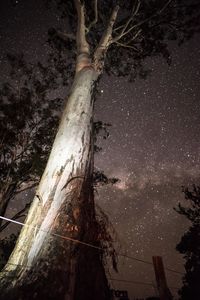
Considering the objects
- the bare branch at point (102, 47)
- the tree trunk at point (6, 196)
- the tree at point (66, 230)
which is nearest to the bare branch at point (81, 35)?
the bare branch at point (102, 47)

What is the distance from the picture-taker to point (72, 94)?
5.14 meters

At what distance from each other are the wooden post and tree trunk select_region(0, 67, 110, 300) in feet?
6.16

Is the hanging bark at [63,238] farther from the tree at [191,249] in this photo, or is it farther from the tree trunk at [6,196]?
the tree at [191,249]

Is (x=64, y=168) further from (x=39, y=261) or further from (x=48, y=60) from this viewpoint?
(x=48, y=60)

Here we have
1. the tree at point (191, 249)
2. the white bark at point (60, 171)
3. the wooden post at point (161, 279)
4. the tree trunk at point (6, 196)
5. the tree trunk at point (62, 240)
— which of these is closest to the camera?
the tree trunk at point (62, 240)

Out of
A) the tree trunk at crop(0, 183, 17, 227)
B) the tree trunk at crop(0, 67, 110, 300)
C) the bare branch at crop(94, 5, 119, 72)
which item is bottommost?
the tree trunk at crop(0, 67, 110, 300)

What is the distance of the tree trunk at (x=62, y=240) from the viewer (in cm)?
252

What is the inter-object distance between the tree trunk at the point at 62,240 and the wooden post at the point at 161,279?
1.88 m

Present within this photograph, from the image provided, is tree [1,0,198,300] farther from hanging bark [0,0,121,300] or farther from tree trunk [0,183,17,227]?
tree trunk [0,183,17,227]

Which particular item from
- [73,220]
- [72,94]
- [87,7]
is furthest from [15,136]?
[73,220]

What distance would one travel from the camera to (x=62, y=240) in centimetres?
287

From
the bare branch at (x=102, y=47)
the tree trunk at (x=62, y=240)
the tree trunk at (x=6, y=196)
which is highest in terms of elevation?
the bare branch at (x=102, y=47)

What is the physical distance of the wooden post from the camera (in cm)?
434

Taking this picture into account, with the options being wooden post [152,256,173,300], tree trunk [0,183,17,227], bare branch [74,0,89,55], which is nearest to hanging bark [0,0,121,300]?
wooden post [152,256,173,300]
